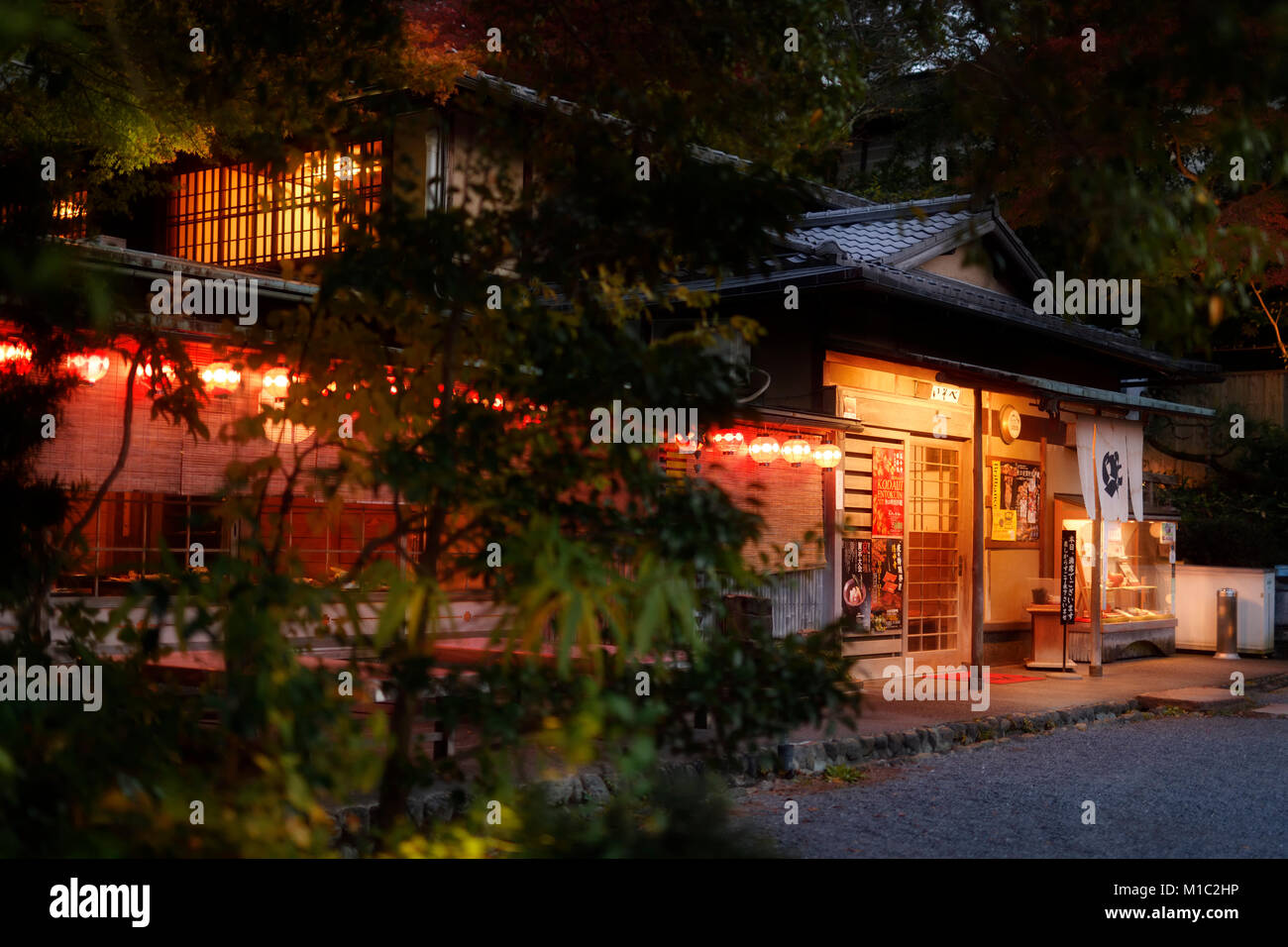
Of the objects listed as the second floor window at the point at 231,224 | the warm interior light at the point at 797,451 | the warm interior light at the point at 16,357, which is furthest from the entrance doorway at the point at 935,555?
the warm interior light at the point at 16,357

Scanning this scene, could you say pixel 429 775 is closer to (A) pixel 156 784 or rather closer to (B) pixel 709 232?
(A) pixel 156 784

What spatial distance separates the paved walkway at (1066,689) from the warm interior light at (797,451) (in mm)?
2707

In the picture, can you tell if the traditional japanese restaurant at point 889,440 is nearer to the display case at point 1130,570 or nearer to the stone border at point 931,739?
the display case at point 1130,570

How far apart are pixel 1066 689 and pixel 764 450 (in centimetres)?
563

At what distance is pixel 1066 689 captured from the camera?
16.4m

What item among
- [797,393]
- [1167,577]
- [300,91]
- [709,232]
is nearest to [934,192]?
[1167,577]

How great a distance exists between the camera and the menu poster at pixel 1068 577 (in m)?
17.7

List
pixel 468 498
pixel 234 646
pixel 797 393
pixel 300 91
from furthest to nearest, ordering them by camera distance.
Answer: pixel 797 393, pixel 300 91, pixel 468 498, pixel 234 646

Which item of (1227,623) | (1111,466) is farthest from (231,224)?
(1227,623)

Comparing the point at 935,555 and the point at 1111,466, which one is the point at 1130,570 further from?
the point at 935,555

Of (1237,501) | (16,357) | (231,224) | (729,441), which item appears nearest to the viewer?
A: (16,357)

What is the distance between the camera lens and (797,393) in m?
15.9

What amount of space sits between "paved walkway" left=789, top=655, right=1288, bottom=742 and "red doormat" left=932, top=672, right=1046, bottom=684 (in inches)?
7.1

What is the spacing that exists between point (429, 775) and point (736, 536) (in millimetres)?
1258
